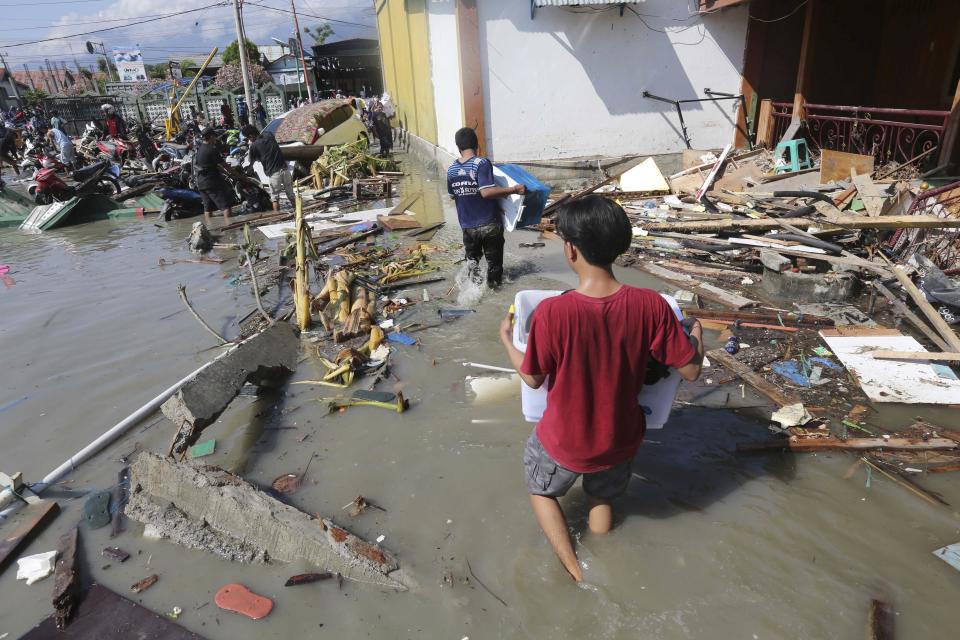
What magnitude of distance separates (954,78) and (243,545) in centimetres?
1260

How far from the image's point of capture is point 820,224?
6.66 meters

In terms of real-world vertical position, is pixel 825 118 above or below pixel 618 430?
above

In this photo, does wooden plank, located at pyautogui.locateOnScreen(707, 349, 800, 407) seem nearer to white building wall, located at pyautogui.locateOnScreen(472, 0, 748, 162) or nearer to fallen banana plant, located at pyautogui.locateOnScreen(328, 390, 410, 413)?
fallen banana plant, located at pyautogui.locateOnScreen(328, 390, 410, 413)

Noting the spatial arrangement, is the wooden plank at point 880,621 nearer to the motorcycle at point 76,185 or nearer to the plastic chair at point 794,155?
the plastic chair at point 794,155

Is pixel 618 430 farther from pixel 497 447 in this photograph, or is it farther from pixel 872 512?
pixel 872 512

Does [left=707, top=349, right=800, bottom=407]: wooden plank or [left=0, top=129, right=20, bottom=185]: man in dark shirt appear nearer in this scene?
[left=707, top=349, right=800, bottom=407]: wooden plank

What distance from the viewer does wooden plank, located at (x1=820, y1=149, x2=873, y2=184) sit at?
8.24m

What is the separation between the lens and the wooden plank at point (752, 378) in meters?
3.96

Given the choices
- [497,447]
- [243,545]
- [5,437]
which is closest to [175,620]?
[243,545]

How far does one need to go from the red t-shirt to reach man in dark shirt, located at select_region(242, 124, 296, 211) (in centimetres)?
1070

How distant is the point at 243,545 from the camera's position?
293 centimetres

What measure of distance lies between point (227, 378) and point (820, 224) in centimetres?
695

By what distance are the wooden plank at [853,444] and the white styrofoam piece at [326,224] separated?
328 inches

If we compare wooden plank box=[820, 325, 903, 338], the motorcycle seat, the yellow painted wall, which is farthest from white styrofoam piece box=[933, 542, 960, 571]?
the motorcycle seat
